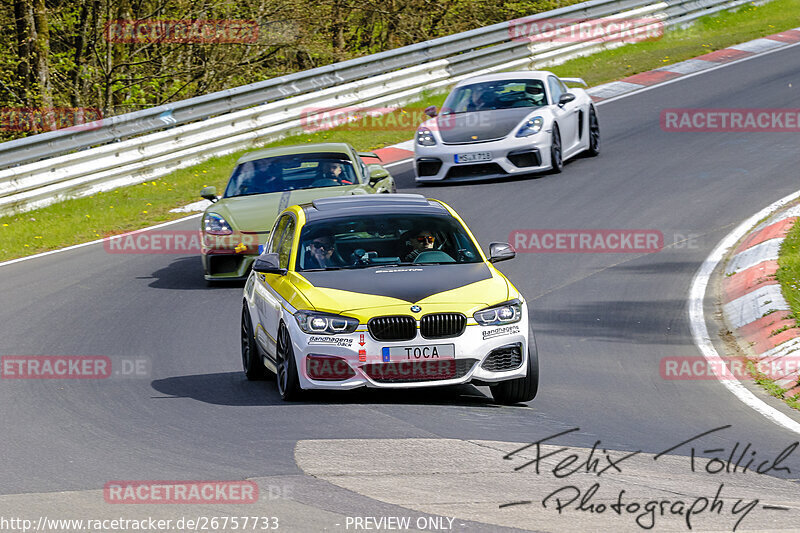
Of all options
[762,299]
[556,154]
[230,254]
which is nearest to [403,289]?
[762,299]

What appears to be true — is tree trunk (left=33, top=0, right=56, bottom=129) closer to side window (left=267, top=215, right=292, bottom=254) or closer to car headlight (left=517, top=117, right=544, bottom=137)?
car headlight (left=517, top=117, right=544, bottom=137)

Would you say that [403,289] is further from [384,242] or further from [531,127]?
[531,127]

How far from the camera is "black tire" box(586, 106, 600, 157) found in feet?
64.8

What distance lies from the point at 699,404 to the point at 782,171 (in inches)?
402

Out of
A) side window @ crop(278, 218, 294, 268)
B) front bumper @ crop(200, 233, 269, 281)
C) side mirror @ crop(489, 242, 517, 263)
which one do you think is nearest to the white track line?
side mirror @ crop(489, 242, 517, 263)

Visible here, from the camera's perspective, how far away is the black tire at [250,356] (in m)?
9.70

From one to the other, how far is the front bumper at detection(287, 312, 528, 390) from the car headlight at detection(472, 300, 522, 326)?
5 cm

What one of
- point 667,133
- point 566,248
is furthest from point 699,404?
point 667,133

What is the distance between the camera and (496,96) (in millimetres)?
19219

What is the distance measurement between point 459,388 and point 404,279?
1.16 metres

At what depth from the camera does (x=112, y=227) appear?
705 inches

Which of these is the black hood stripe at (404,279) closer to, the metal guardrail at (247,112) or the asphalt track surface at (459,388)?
the asphalt track surface at (459,388)

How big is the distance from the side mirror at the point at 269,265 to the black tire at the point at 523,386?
1.85 metres

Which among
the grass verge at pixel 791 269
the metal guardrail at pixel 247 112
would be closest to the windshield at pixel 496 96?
the metal guardrail at pixel 247 112
